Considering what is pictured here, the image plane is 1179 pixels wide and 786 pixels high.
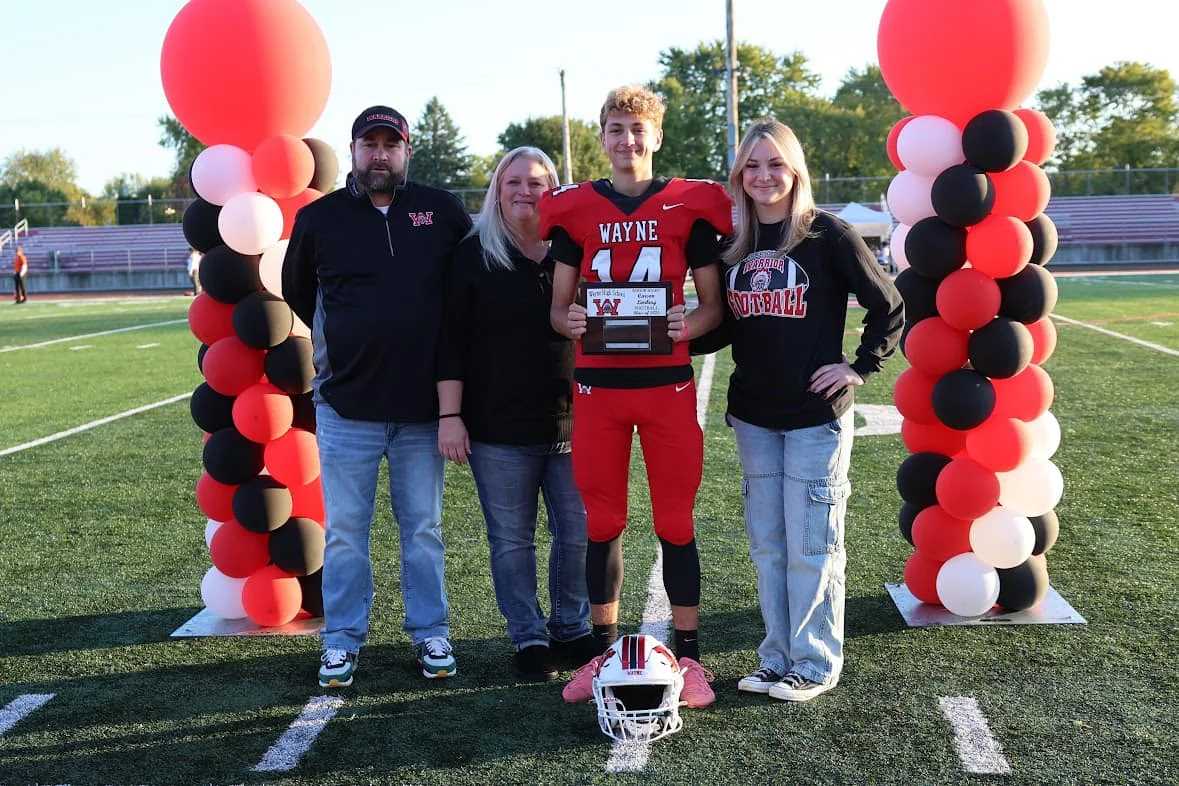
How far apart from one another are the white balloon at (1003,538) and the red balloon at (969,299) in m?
0.71

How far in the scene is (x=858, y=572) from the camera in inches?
195

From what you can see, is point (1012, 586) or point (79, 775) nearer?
point (79, 775)

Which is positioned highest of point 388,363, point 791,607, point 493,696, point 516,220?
point 516,220

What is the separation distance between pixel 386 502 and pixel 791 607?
3.40 metres

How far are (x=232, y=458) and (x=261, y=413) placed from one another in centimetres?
22

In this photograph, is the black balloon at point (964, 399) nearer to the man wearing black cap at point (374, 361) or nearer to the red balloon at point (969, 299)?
the red balloon at point (969, 299)

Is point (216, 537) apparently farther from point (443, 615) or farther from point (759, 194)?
point (759, 194)

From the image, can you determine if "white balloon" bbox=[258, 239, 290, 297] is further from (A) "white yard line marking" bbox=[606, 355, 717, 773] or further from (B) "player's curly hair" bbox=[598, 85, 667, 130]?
(A) "white yard line marking" bbox=[606, 355, 717, 773]

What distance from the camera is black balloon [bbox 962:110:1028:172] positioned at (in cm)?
399

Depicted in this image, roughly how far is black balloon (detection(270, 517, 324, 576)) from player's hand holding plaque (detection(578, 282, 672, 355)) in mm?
1605

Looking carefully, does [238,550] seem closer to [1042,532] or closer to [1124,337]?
[1042,532]

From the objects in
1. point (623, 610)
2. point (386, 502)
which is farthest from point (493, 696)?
point (386, 502)

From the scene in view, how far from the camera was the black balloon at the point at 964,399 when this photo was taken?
4109mm

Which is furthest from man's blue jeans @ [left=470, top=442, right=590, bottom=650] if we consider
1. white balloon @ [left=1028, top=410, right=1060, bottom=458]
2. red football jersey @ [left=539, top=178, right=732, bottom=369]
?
white balloon @ [left=1028, top=410, right=1060, bottom=458]
